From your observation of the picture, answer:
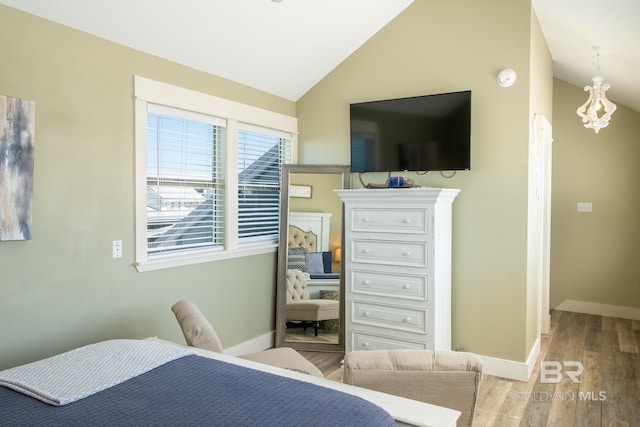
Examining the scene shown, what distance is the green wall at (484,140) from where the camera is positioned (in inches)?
134

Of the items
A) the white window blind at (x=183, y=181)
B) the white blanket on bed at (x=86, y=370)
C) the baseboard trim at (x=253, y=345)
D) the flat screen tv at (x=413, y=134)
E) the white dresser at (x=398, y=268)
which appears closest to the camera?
the white blanket on bed at (x=86, y=370)

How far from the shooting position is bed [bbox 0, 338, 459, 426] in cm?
135

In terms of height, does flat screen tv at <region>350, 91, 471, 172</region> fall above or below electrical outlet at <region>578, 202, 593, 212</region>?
above

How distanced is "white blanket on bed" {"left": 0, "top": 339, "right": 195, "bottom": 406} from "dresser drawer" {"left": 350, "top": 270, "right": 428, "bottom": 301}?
72.3 inches

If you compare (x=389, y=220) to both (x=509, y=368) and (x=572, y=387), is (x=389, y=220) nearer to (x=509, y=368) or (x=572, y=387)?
(x=509, y=368)

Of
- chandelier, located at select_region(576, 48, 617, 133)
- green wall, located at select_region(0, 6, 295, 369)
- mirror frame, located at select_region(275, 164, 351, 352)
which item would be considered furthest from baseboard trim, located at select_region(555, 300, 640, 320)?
green wall, located at select_region(0, 6, 295, 369)

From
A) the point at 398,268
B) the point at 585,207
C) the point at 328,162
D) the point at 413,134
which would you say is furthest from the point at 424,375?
the point at 585,207

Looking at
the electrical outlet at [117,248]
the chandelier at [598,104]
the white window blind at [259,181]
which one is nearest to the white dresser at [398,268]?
the white window blind at [259,181]

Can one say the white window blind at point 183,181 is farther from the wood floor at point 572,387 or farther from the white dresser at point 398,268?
the wood floor at point 572,387

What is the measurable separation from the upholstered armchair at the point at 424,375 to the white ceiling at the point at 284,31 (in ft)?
7.04

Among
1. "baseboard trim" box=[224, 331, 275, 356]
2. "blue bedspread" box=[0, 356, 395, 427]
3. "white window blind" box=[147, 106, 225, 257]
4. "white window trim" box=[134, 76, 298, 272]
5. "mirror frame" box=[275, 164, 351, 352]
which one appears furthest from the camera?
"mirror frame" box=[275, 164, 351, 352]

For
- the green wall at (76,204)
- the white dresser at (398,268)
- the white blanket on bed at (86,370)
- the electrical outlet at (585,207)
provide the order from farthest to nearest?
the electrical outlet at (585,207) → the white dresser at (398,268) → the green wall at (76,204) → the white blanket on bed at (86,370)

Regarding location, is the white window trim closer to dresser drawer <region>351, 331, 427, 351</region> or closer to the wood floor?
dresser drawer <region>351, 331, 427, 351</region>

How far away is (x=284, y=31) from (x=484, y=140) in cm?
168
